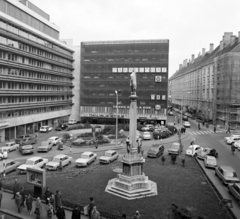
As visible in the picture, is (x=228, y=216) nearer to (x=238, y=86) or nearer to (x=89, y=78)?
(x=238, y=86)

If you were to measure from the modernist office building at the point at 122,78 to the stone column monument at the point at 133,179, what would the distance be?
147 ft

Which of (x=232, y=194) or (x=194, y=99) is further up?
(x=194, y=99)

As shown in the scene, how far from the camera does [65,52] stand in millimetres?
65438

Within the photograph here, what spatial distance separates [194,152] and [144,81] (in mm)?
34316

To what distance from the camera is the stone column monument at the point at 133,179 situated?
59.0 ft

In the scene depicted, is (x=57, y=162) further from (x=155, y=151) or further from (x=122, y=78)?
(x=122, y=78)

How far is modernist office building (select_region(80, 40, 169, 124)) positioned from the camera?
6334cm

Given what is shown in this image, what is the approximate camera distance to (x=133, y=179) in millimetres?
18391

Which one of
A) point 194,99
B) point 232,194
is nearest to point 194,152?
point 232,194

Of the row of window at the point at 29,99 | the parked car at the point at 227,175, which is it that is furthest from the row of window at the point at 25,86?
the parked car at the point at 227,175

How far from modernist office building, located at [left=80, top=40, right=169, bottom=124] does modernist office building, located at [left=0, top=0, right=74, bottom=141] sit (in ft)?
19.2

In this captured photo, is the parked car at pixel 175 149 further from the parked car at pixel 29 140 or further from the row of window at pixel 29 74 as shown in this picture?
the row of window at pixel 29 74

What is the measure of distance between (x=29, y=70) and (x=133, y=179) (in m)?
37.6

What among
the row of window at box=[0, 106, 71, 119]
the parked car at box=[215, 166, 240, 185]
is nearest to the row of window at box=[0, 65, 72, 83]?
the row of window at box=[0, 106, 71, 119]
